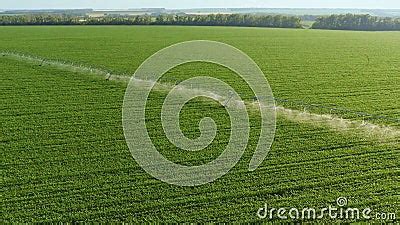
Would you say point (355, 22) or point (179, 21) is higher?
point (179, 21)

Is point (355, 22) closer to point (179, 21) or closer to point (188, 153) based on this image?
point (179, 21)

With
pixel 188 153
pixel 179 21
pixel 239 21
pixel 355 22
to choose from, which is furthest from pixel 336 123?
pixel 355 22

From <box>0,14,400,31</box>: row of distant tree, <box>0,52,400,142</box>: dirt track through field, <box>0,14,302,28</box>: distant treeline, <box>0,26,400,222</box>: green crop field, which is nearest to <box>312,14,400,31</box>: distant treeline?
<box>0,14,400,31</box>: row of distant tree

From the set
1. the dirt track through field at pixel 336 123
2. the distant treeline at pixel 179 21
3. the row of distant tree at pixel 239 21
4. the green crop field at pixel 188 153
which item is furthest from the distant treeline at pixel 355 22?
the dirt track through field at pixel 336 123

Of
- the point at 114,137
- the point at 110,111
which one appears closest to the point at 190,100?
the point at 110,111

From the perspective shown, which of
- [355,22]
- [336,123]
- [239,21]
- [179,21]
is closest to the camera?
[336,123]

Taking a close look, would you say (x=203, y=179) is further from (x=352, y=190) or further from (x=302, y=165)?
(x=352, y=190)
